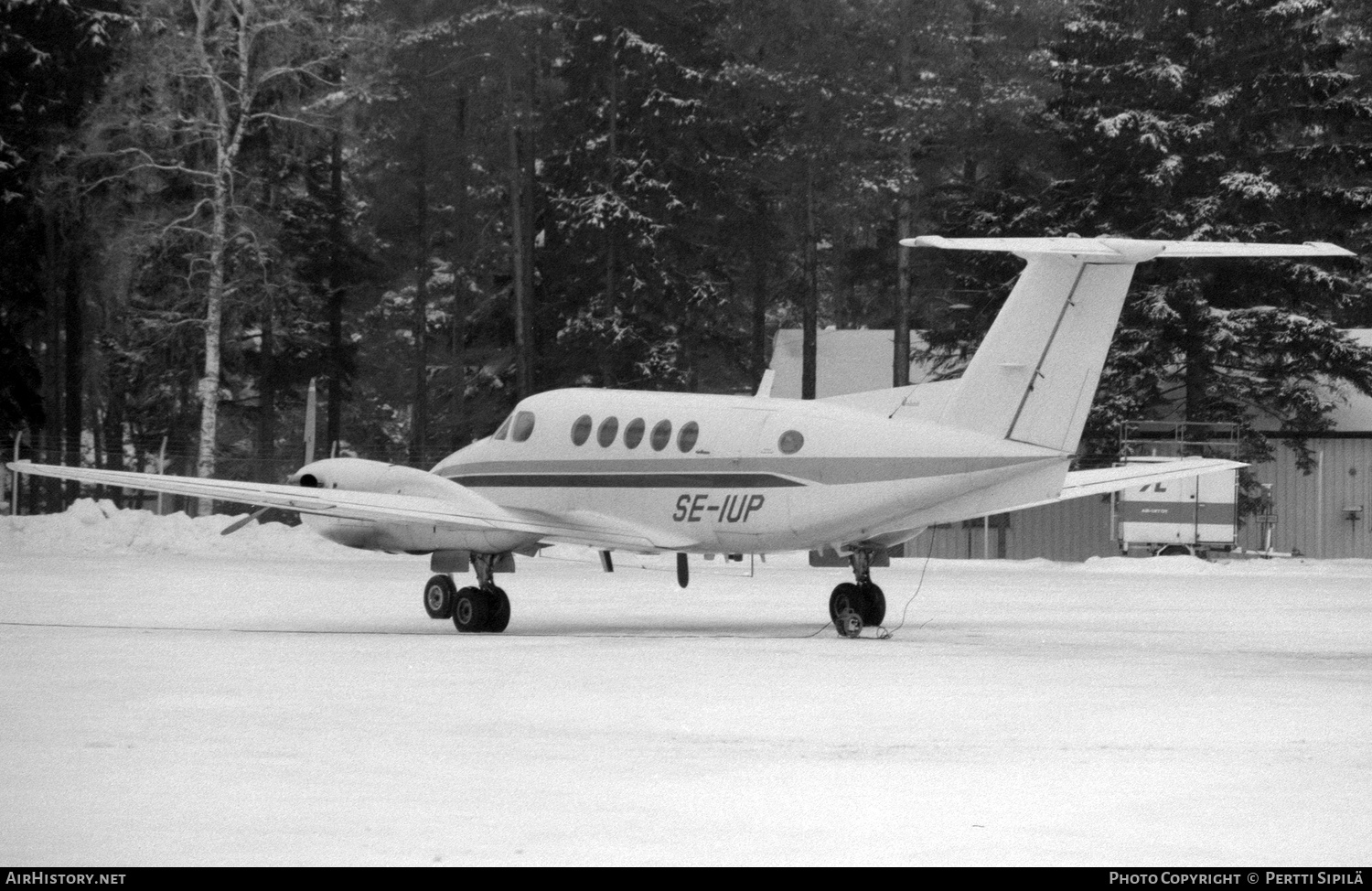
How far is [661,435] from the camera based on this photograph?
1961 centimetres

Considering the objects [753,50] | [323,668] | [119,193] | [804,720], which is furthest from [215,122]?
[804,720]

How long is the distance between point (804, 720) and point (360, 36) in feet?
109

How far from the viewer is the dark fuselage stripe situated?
18562 millimetres

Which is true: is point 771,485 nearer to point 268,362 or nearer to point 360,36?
point 360,36

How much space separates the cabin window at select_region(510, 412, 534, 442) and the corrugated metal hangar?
2333cm

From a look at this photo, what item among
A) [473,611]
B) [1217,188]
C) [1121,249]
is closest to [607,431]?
[473,611]

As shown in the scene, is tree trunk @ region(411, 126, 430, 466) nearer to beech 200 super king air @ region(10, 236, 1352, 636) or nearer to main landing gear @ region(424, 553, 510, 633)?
beech 200 super king air @ region(10, 236, 1352, 636)

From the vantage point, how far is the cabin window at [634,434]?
19828 mm

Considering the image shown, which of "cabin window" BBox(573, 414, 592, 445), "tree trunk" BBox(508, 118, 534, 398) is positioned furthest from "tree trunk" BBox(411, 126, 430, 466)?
"cabin window" BBox(573, 414, 592, 445)

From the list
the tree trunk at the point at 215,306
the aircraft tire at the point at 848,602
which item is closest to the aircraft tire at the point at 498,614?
the aircraft tire at the point at 848,602

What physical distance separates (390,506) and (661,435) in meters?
3.05

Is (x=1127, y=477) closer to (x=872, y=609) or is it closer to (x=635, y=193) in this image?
(x=872, y=609)

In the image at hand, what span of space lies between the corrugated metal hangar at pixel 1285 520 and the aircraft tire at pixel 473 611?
981 inches

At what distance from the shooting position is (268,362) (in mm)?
53781
